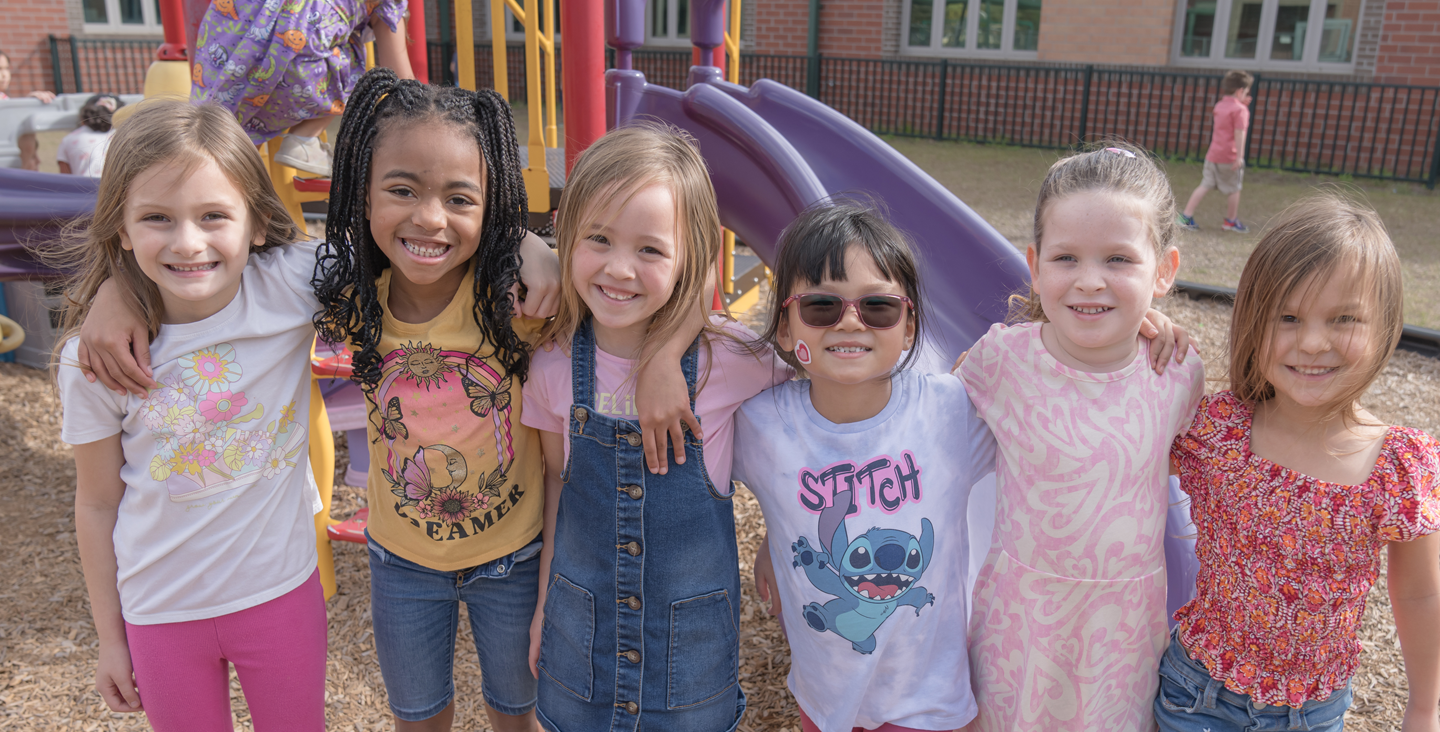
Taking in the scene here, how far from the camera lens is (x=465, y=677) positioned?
280 centimetres

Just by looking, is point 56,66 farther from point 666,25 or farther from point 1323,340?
point 1323,340

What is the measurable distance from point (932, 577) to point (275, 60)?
234cm

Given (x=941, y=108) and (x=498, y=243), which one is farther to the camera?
(x=941, y=108)

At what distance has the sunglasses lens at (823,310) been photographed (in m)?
1.61

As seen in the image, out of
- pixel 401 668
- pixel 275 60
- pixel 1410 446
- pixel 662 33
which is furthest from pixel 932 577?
pixel 662 33

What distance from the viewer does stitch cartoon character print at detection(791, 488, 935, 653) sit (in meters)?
1.65

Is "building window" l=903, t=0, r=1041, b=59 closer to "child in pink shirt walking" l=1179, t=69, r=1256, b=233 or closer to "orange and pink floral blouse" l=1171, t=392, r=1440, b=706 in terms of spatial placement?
"child in pink shirt walking" l=1179, t=69, r=1256, b=233

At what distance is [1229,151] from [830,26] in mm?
6745

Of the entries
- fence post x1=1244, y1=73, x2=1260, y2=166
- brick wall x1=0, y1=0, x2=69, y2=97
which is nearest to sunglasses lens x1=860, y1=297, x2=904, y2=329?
fence post x1=1244, y1=73, x2=1260, y2=166

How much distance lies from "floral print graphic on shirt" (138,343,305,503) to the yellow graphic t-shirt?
222mm

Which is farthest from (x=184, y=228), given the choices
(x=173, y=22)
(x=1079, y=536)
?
(x=173, y=22)

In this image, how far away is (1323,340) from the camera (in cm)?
149

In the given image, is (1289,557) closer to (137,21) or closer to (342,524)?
(342,524)

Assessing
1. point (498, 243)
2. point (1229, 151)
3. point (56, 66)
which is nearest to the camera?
point (498, 243)
